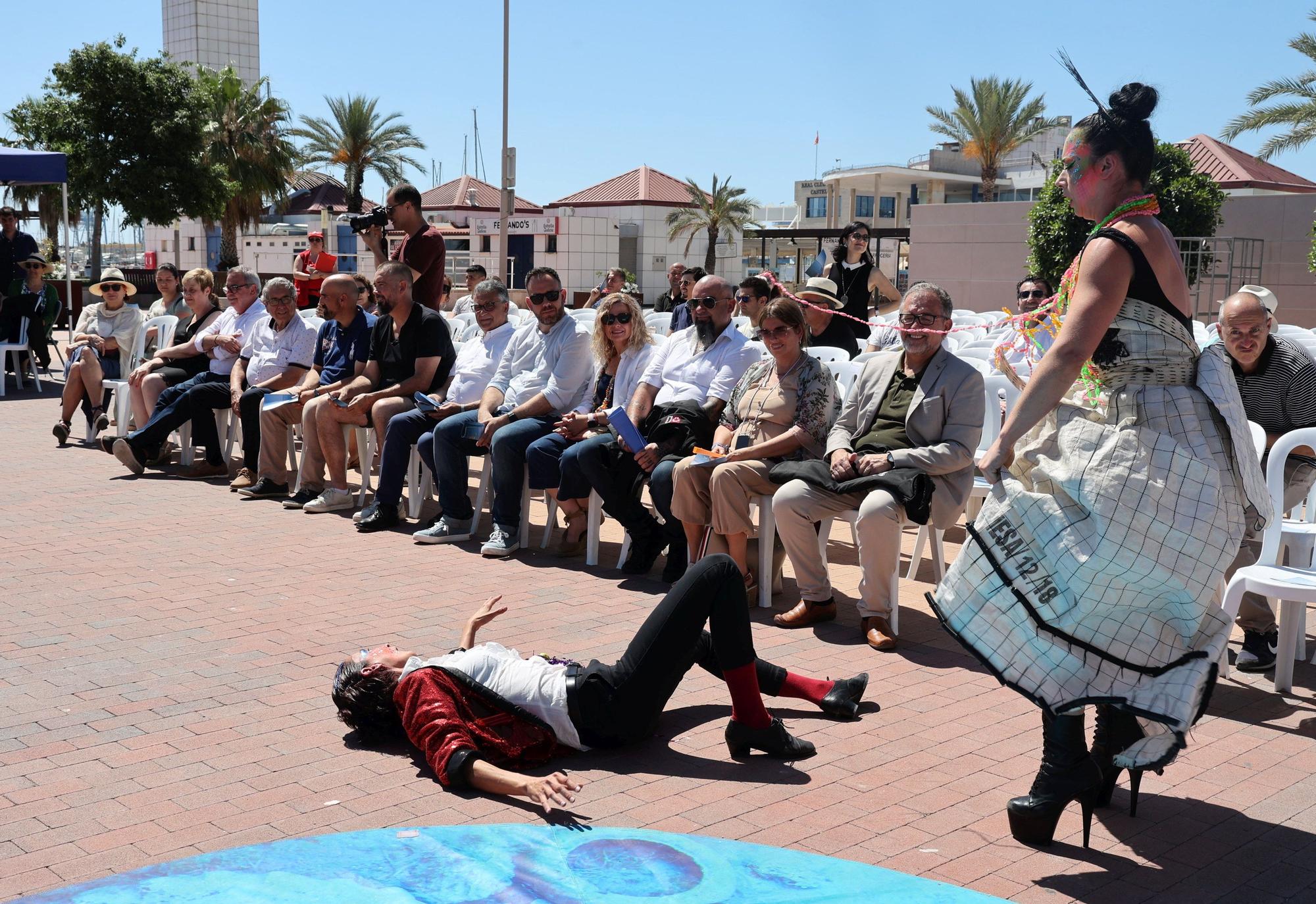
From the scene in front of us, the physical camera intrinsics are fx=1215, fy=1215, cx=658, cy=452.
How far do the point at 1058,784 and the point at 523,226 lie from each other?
47.2 meters

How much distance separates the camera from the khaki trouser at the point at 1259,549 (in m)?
5.15

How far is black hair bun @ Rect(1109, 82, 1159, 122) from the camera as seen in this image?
3.50 metres

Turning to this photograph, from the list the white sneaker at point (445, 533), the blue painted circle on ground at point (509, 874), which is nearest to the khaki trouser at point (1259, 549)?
the blue painted circle on ground at point (509, 874)

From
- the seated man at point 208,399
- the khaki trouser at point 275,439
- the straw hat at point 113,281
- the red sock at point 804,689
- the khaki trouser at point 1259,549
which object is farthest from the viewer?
the straw hat at point 113,281

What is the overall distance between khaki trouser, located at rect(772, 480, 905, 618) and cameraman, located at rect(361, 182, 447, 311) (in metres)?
4.17

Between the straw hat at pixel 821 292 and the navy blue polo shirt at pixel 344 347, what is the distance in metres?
3.14

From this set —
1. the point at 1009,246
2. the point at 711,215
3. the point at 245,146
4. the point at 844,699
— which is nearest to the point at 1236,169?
the point at 1009,246

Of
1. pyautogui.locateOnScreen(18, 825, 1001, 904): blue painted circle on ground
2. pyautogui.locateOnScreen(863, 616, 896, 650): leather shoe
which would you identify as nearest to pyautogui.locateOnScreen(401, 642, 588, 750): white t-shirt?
pyautogui.locateOnScreen(18, 825, 1001, 904): blue painted circle on ground

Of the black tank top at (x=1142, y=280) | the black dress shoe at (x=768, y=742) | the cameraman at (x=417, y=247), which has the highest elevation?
the cameraman at (x=417, y=247)

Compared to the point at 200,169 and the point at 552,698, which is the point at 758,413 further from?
the point at 200,169

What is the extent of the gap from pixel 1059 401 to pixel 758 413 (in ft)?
9.25

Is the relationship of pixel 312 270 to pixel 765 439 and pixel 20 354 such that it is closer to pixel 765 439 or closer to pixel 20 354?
pixel 20 354

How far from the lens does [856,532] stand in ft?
18.7

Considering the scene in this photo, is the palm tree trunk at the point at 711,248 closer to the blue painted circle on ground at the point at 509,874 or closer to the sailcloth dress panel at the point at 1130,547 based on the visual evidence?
the sailcloth dress panel at the point at 1130,547
